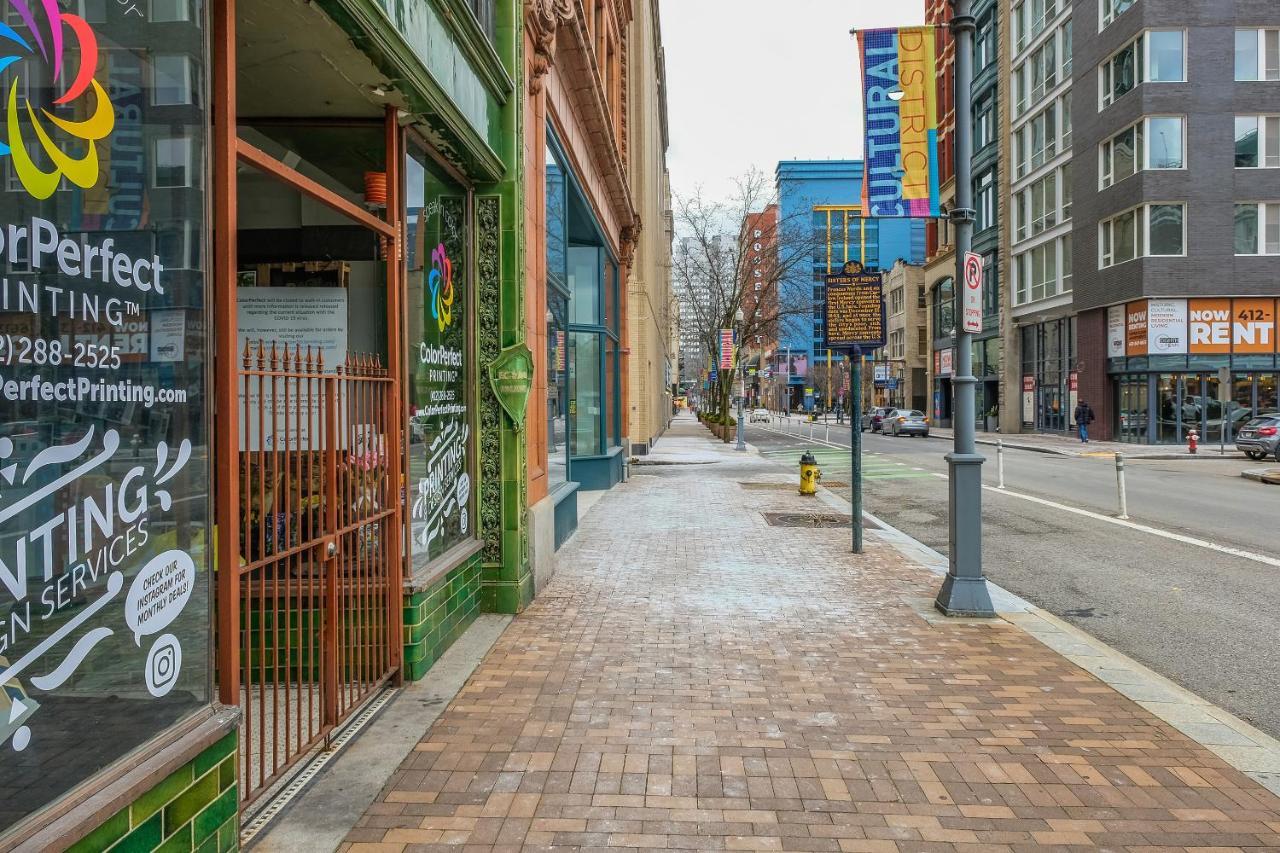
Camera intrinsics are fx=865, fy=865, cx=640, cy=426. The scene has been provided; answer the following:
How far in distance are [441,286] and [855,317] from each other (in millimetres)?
5974

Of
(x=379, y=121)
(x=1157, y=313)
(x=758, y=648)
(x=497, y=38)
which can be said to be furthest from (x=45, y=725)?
(x=1157, y=313)

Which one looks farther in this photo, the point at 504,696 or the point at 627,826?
the point at 504,696

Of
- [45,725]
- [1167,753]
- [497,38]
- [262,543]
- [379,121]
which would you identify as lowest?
[1167,753]

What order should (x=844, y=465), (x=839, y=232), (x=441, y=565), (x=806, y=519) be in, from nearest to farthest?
(x=441, y=565), (x=806, y=519), (x=844, y=465), (x=839, y=232)

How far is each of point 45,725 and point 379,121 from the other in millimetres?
4408

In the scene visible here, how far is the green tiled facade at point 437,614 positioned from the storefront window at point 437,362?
0.24 meters

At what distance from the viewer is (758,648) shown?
6.31 m

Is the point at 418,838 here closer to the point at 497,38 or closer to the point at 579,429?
the point at 497,38

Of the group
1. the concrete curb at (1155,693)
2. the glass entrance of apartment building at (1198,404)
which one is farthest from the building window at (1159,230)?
the concrete curb at (1155,693)

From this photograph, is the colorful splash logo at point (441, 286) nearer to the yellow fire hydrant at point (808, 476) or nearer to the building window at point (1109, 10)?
the yellow fire hydrant at point (808, 476)

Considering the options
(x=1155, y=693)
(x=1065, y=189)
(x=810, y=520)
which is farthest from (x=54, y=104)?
(x=1065, y=189)

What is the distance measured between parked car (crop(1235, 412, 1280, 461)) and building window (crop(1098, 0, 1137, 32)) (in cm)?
1896

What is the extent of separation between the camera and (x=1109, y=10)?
35.9m

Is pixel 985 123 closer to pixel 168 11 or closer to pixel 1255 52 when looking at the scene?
pixel 1255 52
